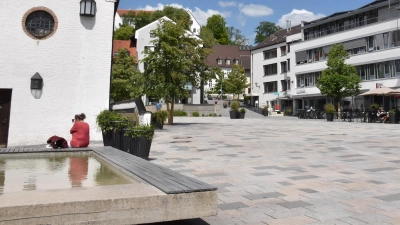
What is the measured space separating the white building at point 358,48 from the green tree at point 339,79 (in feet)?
13.6

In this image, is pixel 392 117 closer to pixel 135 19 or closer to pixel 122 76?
pixel 122 76

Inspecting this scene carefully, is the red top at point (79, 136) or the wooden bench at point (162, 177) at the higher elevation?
the red top at point (79, 136)

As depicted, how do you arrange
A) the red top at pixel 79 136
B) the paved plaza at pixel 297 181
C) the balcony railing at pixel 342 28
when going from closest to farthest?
the paved plaza at pixel 297 181
the red top at pixel 79 136
the balcony railing at pixel 342 28

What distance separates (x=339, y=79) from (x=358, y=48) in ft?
31.9

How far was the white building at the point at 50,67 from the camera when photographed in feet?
48.0

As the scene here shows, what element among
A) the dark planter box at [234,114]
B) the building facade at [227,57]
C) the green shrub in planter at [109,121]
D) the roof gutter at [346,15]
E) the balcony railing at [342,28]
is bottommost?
the green shrub in planter at [109,121]

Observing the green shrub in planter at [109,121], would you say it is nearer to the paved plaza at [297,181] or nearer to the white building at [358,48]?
the paved plaza at [297,181]

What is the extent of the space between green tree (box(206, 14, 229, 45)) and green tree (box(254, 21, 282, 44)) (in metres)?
9.60

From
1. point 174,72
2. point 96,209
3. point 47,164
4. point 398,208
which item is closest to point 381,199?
point 398,208

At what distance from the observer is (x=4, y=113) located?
47.8 ft

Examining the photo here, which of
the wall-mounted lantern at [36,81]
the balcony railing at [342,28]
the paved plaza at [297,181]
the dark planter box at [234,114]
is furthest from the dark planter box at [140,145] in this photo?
the balcony railing at [342,28]

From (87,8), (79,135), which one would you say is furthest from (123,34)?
(79,135)

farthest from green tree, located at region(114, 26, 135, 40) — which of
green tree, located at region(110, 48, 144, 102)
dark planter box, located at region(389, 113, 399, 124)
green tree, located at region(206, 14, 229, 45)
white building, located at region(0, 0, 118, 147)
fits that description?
white building, located at region(0, 0, 118, 147)

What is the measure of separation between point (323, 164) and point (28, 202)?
762cm
